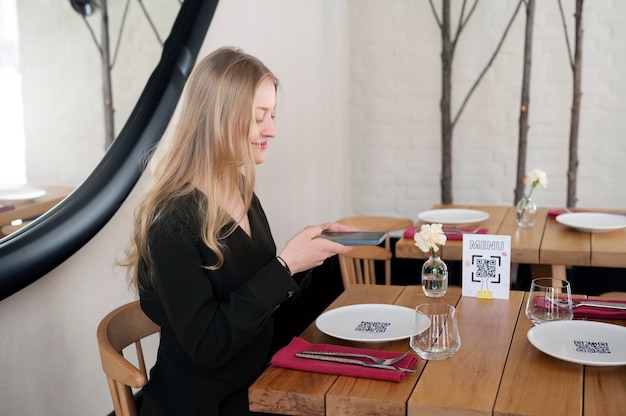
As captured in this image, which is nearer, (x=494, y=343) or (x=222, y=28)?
(x=494, y=343)

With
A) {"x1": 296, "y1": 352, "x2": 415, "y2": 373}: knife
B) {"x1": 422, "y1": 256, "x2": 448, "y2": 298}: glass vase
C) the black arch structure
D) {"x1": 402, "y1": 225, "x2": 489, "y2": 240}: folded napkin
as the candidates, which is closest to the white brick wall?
{"x1": 402, "y1": 225, "x2": 489, "y2": 240}: folded napkin

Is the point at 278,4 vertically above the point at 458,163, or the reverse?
the point at 278,4

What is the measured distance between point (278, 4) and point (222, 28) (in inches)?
28.7

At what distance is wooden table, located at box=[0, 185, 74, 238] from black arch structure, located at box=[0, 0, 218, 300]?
2 centimetres

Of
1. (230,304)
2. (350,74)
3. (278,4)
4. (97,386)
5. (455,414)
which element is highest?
(278,4)

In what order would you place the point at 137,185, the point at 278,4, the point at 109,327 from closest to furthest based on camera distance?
the point at 109,327, the point at 137,185, the point at 278,4

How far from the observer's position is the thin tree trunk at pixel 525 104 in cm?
451

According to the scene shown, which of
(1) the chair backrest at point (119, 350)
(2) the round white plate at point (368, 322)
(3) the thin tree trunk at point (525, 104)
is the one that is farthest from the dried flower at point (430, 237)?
(3) the thin tree trunk at point (525, 104)

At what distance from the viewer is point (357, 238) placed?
6.08 ft

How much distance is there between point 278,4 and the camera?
13.0 ft

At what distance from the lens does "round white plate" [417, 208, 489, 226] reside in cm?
329

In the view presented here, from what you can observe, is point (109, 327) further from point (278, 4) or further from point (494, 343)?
point (278, 4)

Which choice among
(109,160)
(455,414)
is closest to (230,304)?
(455,414)

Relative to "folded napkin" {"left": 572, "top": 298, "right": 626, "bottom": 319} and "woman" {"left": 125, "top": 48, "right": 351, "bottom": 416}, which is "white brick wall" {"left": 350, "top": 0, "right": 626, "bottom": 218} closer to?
"folded napkin" {"left": 572, "top": 298, "right": 626, "bottom": 319}
